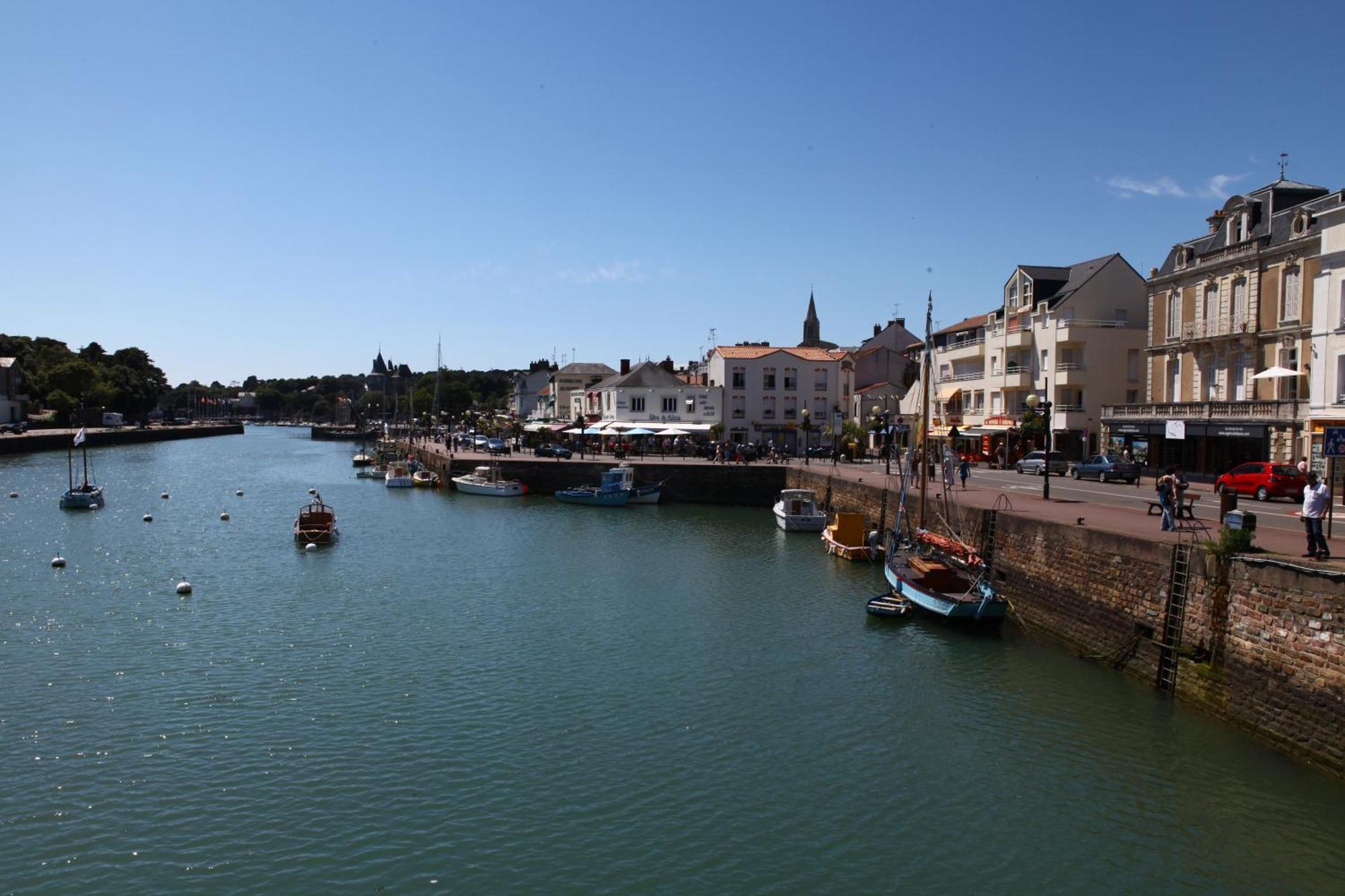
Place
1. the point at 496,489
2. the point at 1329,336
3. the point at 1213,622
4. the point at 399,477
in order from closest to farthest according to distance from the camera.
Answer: the point at 1213,622, the point at 1329,336, the point at 496,489, the point at 399,477

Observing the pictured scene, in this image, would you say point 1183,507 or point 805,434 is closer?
point 1183,507

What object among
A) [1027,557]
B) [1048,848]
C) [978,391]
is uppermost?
[978,391]

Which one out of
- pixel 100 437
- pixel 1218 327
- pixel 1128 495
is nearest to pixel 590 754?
pixel 1128 495

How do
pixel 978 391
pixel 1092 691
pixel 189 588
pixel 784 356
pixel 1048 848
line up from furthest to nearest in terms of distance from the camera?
pixel 784 356 → pixel 978 391 → pixel 189 588 → pixel 1092 691 → pixel 1048 848

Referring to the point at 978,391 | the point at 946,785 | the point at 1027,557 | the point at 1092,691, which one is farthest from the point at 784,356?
the point at 946,785

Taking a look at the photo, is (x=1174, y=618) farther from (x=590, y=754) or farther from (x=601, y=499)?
(x=601, y=499)

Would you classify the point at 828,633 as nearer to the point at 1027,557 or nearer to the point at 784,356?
the point at 1027,557

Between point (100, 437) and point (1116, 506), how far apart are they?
12519 centimetres

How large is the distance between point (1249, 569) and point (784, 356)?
2407 inches

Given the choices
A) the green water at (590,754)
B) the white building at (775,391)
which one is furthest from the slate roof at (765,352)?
the green water at (590,754)

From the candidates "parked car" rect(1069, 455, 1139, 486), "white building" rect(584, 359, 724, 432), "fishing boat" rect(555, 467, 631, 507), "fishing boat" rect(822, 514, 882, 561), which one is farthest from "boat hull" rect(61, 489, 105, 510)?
"parked car" rect(1069, 455, 1139, 486)

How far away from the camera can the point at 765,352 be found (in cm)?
7900

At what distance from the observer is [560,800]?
1512cm

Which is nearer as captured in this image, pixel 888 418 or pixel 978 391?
pixel 978 391
